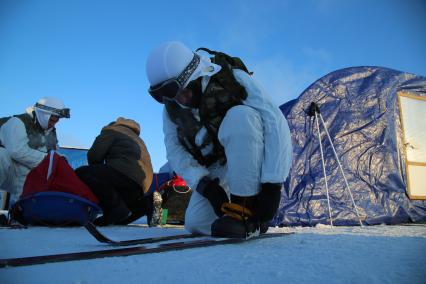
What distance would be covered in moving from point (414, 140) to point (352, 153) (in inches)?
33.4

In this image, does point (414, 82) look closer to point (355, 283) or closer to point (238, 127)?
point (238, 127)

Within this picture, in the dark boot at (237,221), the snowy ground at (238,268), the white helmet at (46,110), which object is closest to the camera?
the snowy ground at (238,268)

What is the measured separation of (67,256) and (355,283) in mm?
601

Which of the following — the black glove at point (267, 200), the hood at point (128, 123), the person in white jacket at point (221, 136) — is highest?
the hood at point (128, 123)

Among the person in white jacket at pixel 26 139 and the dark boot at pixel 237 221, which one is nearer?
the dark boot at pixel 237 221

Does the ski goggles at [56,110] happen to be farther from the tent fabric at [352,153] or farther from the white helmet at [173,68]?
the tent fabric at [352,153]

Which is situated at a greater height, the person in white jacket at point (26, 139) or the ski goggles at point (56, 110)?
the ski goggles at point (56, 110)

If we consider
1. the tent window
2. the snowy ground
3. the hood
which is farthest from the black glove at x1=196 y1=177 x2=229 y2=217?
the tent window

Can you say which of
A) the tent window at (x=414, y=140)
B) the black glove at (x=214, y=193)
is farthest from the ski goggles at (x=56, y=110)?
the tent window at (x=414, y=140)

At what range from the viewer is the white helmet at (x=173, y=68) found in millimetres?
1374

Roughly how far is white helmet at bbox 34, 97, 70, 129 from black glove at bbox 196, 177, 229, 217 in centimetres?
192

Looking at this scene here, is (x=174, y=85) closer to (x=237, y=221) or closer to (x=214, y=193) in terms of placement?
(x=214, y=193)

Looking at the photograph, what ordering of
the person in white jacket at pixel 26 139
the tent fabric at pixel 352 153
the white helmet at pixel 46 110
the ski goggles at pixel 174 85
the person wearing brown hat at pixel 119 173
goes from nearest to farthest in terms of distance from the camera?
the ski goggles at pixel 174 85
the person wearing brown hat at pixel 119 173
the person in white jacket at pixel 26 139
the white helmet at pixel 46 110
the tent fabric at pixel 352 153

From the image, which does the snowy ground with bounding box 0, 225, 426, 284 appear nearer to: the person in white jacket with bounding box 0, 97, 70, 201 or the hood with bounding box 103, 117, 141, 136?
the hood with bounding box 103, 117, 141, 136
